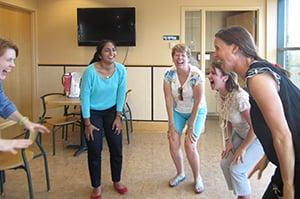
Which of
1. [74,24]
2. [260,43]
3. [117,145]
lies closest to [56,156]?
[117,145]

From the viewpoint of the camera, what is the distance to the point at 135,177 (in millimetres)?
3969

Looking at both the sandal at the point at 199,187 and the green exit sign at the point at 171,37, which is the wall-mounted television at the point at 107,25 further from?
the sandal at the point at 199,187

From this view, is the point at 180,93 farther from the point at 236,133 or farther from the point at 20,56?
the point at 20,56

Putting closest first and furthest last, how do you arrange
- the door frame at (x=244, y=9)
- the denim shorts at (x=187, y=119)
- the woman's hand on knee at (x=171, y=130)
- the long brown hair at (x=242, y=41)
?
the long brown hair at (x=242, y=41), the denim shorts at (x=187, y=119), the woman's hand on knee at (x=171, y=130), the door frame at (x=244, y=9)

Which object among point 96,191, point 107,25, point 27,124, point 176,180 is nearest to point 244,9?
point 107,25

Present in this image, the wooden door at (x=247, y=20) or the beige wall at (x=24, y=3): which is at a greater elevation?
the beige wall at (x=24, y=3)

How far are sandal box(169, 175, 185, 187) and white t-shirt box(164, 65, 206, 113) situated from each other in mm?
718

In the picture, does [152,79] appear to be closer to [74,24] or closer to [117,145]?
[74,24]

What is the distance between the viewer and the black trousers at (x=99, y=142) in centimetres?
332

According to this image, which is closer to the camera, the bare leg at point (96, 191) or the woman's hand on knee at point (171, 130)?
the bare leg at point (96, 191)

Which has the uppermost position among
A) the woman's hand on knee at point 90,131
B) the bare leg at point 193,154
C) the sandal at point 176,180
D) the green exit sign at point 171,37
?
the green exit sign at point 171,37

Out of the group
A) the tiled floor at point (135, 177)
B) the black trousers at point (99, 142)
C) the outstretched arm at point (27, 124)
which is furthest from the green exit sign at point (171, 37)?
the outstretched arm at point (27, 124)

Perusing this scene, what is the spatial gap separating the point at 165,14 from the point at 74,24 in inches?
62.2

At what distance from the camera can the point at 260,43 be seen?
610 centimetres
